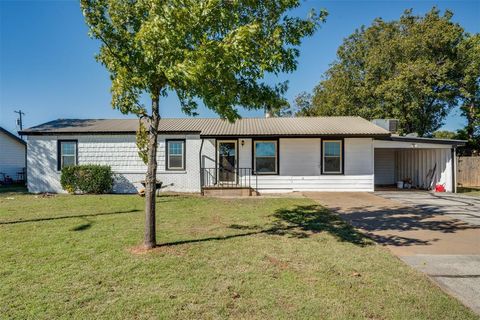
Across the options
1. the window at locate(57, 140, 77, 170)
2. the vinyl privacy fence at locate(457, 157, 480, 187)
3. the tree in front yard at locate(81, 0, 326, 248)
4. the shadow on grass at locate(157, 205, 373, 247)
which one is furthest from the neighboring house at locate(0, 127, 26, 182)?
the vinyl privacy fence at locate(457, 157, 480, 187)

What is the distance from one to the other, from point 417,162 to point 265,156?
8.44 m

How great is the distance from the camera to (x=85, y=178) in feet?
44.4

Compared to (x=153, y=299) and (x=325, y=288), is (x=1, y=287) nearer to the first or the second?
(x=153, y=299)

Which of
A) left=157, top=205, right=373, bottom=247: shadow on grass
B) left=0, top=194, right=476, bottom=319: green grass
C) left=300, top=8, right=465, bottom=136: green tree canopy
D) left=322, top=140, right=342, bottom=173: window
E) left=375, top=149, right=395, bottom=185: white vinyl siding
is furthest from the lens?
left=300, top=8, right=465, bottom=136: green tree canopy

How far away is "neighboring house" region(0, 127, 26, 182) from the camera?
2086 cm

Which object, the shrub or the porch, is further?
the shrub

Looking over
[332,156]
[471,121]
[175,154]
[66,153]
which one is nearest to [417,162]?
[332,156]

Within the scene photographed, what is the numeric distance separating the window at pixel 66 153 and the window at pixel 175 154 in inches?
175

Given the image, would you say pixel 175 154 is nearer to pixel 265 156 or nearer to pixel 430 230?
pixel 265 156

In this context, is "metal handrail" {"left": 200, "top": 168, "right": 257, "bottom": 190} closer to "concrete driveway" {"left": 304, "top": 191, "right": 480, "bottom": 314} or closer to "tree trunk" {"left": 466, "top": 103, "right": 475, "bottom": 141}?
"concrete driveway" {"left": 304, "top": 191, "right": 480, "bottom": 314}

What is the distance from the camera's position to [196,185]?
14.2 meters

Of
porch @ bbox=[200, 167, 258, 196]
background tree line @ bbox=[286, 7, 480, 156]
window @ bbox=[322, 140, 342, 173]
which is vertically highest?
background tree line @ bbox=[286, 7, 480, 156]

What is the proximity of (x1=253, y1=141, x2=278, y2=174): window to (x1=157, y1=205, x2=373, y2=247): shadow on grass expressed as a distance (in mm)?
4718

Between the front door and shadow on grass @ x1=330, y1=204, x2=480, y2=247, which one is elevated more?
the front door
